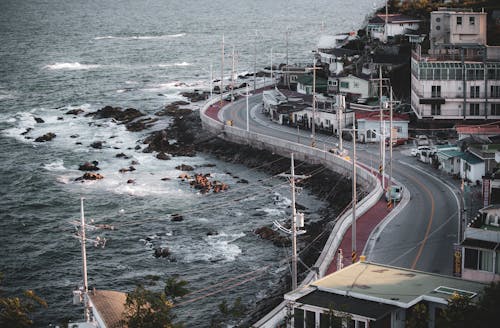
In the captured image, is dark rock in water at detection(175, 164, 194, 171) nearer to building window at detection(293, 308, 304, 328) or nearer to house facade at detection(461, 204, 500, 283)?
house facade at detection(461, 204, 500, 283)

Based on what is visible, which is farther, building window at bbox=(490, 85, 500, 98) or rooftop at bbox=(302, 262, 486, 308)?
building window at bbox=(490, 85, 500, 98)

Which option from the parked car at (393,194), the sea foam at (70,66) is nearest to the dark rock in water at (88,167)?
the parked car at (393,194)

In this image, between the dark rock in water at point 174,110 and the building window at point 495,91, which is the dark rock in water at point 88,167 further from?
the building window at point 495,91

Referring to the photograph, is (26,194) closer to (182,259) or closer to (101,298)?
(182,259)

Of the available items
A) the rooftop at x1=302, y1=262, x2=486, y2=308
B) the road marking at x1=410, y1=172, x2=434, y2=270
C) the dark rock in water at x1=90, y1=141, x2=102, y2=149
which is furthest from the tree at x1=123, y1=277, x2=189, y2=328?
the dark rock in water at x1=90, y1=141, x2=102, y2=149

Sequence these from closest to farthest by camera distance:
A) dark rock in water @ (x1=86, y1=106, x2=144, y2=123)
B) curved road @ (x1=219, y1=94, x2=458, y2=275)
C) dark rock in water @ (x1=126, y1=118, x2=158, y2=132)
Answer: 1. curved road @ (x1=219, y1=94, x2=458, y2=275)
2. dark rock in water @ (x1=126, y1=118, x2=158, y2=132)
3. dark rock in water @ (x1=86, y1=106, x2=144, y2=123)
